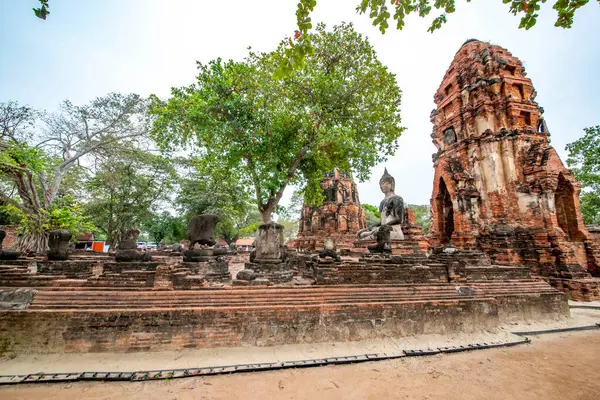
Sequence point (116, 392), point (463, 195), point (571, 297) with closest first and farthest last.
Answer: point (116, 392) < point (571, 297) < point (463, 195)

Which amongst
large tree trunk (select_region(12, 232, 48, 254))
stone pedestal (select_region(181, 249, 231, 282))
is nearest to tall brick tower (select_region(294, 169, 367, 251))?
stone pedestal (select_region(181, 249, 231, 282))

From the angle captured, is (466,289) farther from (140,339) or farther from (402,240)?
(140,339)

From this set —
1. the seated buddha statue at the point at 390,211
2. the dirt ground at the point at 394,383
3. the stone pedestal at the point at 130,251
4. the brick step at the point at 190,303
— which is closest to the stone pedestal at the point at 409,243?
the seated buddha statue at the point at 390,211

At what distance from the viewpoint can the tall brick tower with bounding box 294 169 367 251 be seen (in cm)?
2089

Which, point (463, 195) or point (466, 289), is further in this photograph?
point (463, 195)

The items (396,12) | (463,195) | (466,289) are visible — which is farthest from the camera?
(463,195)

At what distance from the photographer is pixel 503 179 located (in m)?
10.6

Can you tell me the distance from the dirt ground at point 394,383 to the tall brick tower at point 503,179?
6.38 meters

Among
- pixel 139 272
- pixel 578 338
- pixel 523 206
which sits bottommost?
pixel 578 338

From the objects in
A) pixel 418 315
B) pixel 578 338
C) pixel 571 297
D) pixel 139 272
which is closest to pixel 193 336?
pixel 139 272

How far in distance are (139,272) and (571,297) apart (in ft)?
38.8

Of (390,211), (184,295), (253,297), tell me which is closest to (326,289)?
(253,297)

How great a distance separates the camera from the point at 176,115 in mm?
9266

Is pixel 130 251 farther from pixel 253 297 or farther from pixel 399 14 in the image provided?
pixel 399 14
